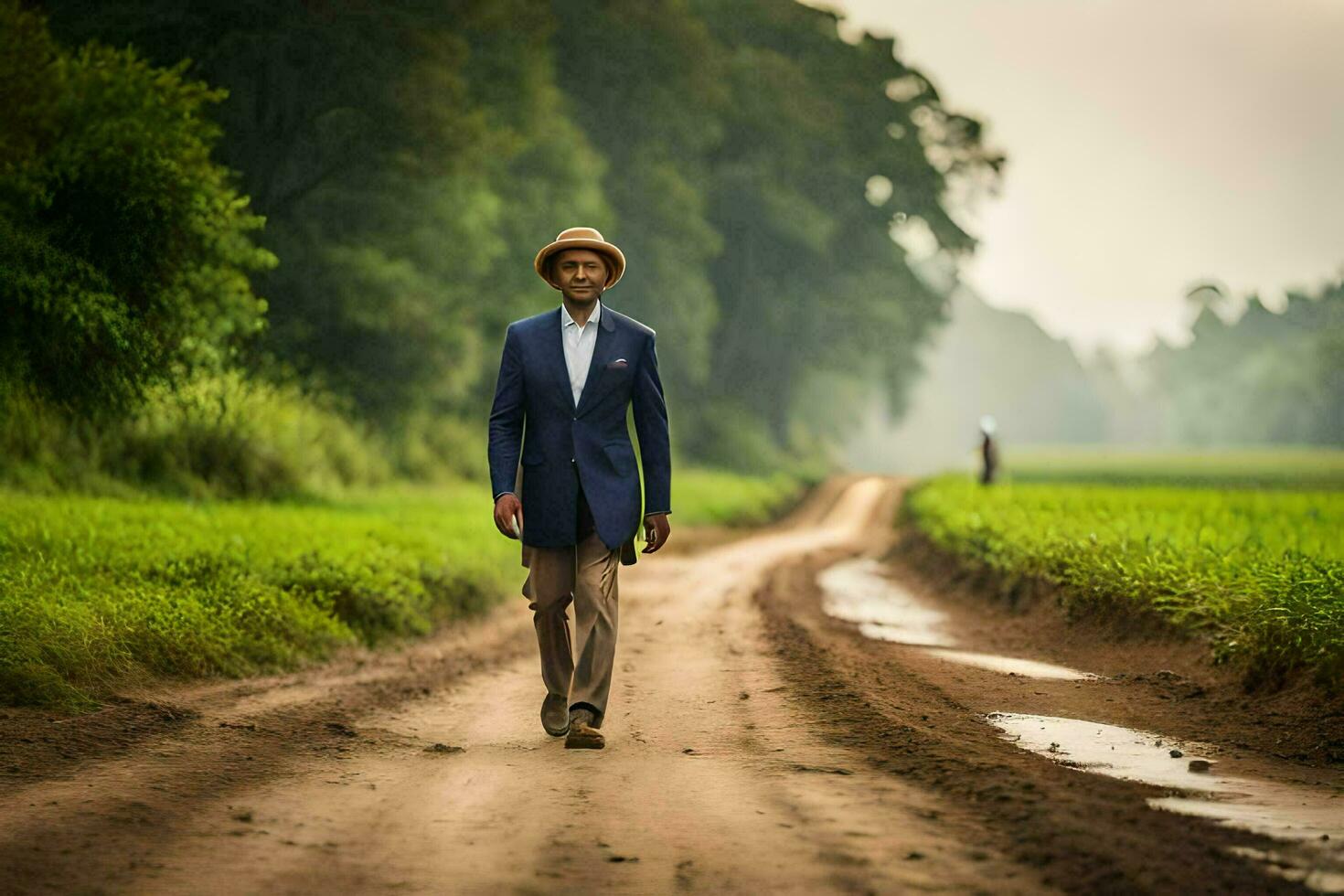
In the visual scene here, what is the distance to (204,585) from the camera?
9938 mm

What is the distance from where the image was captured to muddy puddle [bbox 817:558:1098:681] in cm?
984

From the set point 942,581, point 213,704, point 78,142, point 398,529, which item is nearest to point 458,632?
point 398,529

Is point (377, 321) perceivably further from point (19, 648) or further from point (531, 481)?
point (531, 481)

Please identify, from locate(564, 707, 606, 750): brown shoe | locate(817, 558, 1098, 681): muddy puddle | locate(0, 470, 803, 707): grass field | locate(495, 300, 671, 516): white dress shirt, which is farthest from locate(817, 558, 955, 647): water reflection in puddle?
locate(495, 300, 671, 516): white dress shirt

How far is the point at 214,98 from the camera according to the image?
13789mm

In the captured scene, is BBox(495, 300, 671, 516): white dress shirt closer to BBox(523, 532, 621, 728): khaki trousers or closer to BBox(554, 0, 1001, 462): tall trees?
BBox(523, 532, 621, 728): khaki trousers

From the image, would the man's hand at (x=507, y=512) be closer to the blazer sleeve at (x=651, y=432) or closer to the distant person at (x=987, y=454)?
the blazer sleeve at (x=651, y=432)

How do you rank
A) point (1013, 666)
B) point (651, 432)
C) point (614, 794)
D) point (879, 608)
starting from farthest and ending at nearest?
point (879, 608) < point (1013, 666) < point (651, 432) < point (614, 794)

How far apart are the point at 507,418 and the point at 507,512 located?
0.51 meters

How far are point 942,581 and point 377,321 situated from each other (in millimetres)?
9289

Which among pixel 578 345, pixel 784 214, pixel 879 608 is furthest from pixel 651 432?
pixel 784 214

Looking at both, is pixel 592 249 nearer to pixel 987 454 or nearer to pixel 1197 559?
pixel 1197 559

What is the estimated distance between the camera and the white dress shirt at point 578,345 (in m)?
6.47

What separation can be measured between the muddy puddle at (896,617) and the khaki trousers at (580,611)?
4055mm
